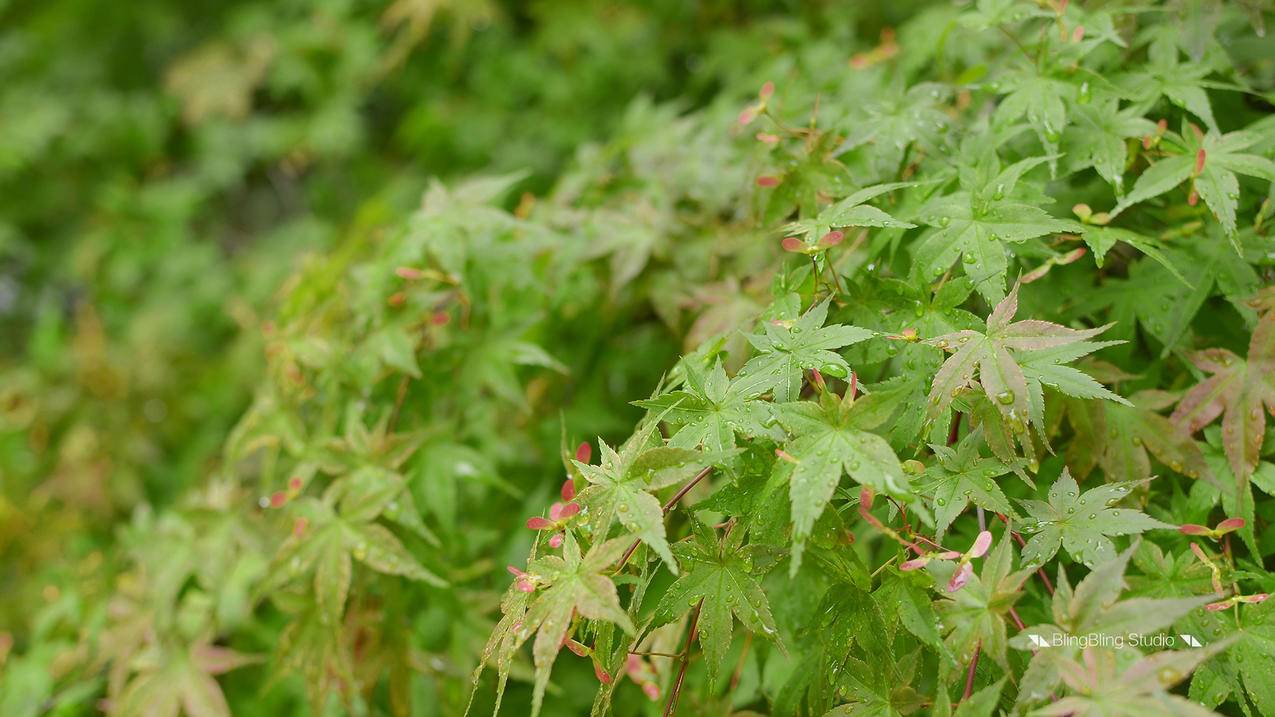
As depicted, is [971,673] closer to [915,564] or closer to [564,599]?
[915,564]

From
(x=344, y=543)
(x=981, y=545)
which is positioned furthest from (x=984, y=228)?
(x=344, y=543)

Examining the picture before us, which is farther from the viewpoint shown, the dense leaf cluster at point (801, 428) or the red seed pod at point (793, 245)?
the red seed pod at point (793, 245)

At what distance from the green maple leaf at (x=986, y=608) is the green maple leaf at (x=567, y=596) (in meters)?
0.43

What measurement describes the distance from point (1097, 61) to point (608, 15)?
2087 mm

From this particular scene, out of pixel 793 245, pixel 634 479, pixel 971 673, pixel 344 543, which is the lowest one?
pixel 344 543

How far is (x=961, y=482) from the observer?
4.00 ft

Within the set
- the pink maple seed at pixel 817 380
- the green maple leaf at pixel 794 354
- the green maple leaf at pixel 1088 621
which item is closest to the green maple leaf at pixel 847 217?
the green maple leaf at pixel 794 354

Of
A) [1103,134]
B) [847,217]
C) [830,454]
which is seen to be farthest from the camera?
[1103,134]

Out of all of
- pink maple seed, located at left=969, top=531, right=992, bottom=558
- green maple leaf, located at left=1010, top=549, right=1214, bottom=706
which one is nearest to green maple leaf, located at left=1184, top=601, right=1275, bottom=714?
green maple leaf, located at left=1010, top=549, right=1214, bottom=706

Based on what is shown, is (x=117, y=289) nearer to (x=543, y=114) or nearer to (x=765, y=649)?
(x=543, y=114)

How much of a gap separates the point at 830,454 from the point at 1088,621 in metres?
0.36

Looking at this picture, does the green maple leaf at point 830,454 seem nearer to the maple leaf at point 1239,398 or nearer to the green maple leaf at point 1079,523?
the green maple leaf at point 1079,523

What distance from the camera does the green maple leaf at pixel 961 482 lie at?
118cm

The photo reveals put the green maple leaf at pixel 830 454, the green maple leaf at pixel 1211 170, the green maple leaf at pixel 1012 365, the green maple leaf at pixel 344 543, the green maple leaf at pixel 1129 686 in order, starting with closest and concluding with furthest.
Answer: the green maple leaf at pixel 1129 686 < the green maple leaf at pixel 830 454 < the green maple leaf at pixel 1012 365 < the green maple leaf at pixel 1211 170 < the green maple leaf at pixel 344 543
